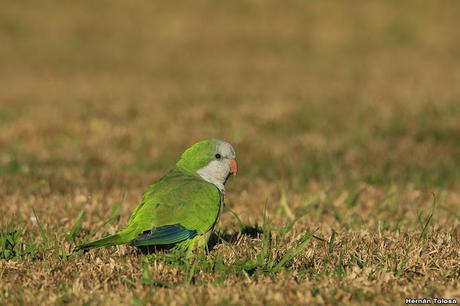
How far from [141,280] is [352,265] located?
4.67 ft

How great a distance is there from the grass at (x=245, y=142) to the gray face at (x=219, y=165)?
56 cm

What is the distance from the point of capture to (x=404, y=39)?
26.3 metres

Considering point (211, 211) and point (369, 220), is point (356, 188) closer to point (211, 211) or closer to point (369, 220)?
point (369, 220)

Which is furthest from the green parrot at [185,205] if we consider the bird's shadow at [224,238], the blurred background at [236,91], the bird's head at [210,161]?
the blurred background at [236,91]

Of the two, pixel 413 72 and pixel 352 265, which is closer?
pixel 352 265

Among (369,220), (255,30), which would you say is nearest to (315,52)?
(255,30)

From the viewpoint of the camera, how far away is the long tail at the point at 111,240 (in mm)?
4918

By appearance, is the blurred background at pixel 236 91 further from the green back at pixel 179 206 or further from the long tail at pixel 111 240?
the long tail at pixel 111 240

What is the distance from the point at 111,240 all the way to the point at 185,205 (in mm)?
681

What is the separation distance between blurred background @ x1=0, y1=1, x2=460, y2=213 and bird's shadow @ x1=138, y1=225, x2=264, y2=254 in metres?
2.94

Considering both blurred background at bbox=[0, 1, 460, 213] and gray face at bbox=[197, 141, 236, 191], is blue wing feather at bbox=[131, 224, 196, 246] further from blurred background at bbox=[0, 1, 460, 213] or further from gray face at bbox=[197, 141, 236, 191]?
blurred background at bbox=[0, 1, 460, 213]

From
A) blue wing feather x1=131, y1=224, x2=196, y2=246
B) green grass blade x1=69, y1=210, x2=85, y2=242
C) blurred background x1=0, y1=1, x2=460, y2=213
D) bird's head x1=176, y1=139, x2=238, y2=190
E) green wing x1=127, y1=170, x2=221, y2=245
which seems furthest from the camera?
blurred background x1=0, y1=1, x2=460, y2=213

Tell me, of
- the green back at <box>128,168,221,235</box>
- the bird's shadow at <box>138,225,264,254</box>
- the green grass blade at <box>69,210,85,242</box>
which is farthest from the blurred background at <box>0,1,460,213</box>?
the green back at <box>128,168,221,235</box>

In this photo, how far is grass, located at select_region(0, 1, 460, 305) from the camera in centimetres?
489
